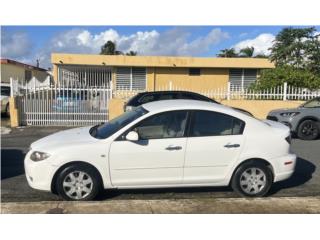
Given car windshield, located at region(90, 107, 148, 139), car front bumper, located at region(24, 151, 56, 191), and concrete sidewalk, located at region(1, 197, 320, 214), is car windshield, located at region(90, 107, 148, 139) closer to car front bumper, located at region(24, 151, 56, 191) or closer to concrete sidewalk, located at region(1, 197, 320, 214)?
car front bumper, located at region(24, 151, 56, 191)

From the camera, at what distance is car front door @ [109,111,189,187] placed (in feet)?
18.5

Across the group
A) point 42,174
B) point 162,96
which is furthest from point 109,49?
point 42,174

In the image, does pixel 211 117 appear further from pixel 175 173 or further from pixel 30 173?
pixel 30 173

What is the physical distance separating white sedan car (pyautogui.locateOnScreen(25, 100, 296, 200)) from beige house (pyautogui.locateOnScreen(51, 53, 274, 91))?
20.5 metres

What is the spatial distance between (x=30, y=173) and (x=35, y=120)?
9899 mm

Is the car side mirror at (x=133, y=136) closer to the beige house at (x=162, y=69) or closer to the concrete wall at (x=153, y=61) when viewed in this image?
the beige house at (x=162, y=69)

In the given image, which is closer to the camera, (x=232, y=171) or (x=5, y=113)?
(x=232, y=171)

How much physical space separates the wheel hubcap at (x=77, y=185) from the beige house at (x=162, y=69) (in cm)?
2068

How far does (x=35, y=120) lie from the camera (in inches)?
595

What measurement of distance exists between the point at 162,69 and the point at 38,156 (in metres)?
22.2

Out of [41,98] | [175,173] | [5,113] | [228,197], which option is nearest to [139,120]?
[175,173]

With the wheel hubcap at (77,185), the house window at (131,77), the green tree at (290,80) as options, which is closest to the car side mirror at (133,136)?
the wheel hubcap at (77,185)

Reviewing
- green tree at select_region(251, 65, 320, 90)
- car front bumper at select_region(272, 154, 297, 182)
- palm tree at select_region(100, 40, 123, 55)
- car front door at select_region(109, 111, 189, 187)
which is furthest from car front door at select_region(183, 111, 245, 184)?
palm tree at select_region(100, 40, 123, 55)

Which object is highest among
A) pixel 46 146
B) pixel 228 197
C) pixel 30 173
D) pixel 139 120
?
pixel 139 120
